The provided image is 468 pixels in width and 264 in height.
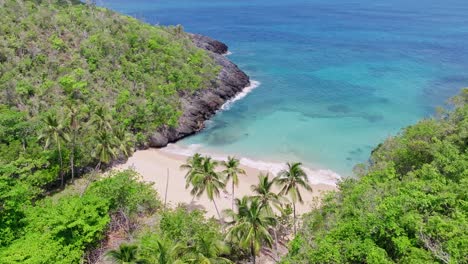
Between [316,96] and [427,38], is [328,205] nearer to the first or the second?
[316,96]

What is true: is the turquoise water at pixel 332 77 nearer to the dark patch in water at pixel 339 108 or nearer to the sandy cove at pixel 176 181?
the dark patch in water at pixel 339 108

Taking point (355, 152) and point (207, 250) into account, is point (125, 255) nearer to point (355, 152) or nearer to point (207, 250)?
point (207, 250)

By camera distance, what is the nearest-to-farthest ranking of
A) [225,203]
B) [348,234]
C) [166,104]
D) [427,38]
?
[348,234] < [225,203] < [166,104] < [427,38]

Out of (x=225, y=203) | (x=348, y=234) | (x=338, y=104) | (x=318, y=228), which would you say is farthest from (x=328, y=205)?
(x=338, y=104)

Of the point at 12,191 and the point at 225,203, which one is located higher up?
the point at 12,191

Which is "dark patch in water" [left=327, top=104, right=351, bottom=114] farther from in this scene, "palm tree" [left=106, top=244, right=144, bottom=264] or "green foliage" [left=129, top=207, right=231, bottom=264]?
"palm tree" [left=106, top=244, right=144, bottom=264]

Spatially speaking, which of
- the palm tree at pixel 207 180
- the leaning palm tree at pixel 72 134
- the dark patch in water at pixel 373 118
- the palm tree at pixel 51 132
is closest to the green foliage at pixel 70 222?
the palm tree at pixel 207 180
